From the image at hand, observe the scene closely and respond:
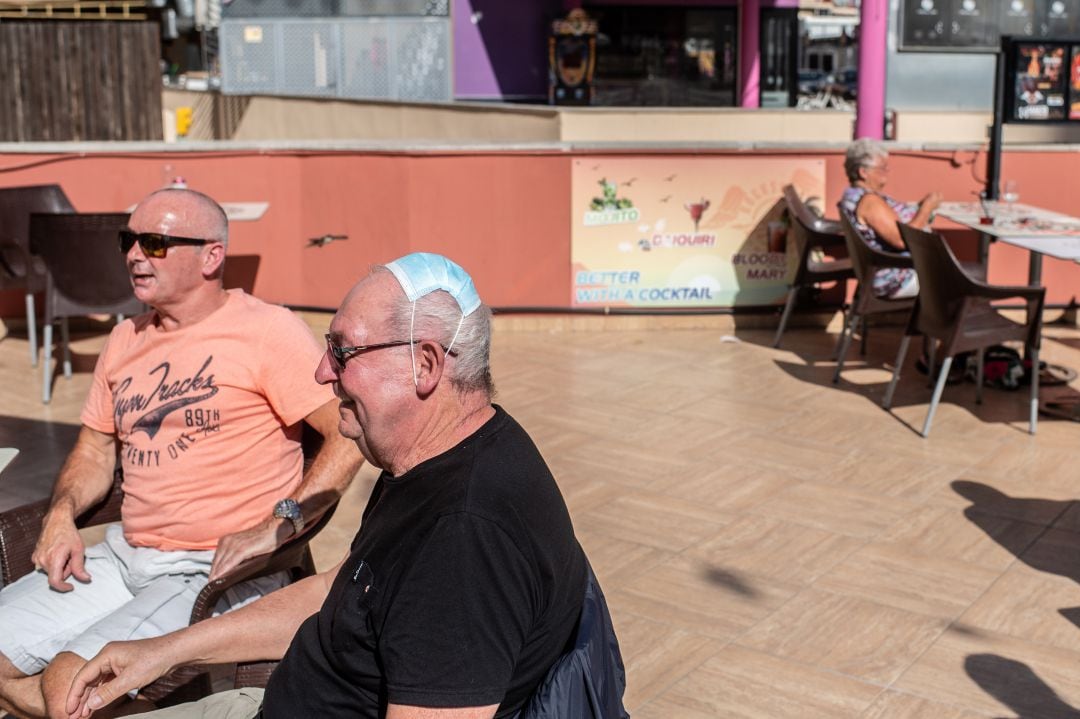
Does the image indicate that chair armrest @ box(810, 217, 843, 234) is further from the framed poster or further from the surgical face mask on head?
the surgical face mask on head

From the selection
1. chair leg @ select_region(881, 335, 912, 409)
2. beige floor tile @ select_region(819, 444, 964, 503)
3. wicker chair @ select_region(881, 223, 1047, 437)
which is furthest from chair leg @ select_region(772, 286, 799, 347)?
beige floor tile @ select_region(819, 444, 964, 503)

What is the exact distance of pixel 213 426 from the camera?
3197 mm

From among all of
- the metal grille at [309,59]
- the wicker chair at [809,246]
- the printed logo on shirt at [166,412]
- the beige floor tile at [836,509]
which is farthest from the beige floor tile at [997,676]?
the metal grille at [309,59]

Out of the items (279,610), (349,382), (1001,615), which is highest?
(349,382)

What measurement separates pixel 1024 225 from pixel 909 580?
9.99ft

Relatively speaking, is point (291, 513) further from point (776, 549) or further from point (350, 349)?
point (776, 549)

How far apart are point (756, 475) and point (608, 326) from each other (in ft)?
10.4

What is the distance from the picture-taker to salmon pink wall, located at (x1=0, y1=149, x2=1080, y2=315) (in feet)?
27.8

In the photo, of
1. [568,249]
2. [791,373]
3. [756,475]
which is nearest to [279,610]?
[756,475]

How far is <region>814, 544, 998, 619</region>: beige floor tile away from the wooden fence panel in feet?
37.1

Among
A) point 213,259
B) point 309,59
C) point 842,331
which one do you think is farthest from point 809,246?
point 309,59

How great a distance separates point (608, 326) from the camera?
8.66 metres

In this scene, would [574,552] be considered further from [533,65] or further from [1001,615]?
[533,65]

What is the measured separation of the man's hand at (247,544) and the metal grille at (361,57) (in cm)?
1925
